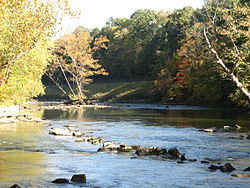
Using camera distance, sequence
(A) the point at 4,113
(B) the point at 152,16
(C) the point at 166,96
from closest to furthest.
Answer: (A) the point at 4,113 < (C) the point at 166,96 < (B) the point at 152,16

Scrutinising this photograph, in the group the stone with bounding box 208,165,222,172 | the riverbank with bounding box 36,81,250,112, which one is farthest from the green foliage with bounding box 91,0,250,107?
the stone with bounding box 208,165,222,172

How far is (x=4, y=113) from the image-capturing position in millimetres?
48531

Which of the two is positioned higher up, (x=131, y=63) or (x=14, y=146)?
(x=131, y=63)

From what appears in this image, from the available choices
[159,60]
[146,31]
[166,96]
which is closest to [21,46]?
[166,96]

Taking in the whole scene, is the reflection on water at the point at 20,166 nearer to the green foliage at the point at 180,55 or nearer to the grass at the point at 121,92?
the green foliage at the point at 180,55

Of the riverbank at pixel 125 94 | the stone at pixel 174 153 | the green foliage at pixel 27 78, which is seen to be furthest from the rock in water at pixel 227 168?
the riverbank at pixel 125 94

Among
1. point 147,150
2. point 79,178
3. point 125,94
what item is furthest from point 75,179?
point 125,94

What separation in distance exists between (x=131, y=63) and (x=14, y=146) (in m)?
98.3

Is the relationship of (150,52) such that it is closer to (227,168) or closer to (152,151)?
(152,151)

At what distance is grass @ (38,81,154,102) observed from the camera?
94.4 meters

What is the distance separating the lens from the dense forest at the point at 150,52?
23078 mm

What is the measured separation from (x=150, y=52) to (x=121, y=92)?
15804 mm

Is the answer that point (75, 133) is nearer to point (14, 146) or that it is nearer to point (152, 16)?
point (14, 146)

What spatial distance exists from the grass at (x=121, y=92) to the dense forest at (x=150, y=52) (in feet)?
10.4
